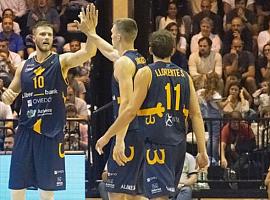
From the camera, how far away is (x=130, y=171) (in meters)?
8.95

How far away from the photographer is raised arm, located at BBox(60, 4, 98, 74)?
30.5ft

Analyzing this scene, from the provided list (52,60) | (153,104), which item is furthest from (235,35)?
(153,104)

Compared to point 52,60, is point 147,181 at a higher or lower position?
lower

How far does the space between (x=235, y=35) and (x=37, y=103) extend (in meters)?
7.04

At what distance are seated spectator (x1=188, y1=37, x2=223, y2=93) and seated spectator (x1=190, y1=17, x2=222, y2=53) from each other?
0.20m

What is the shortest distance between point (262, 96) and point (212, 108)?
97 centimetres

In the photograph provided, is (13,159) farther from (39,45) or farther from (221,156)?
(221,156)

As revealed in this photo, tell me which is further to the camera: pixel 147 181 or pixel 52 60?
pixel 52 60

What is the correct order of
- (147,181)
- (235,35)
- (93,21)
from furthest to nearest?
(235,35)
(93,21)
(147,181)

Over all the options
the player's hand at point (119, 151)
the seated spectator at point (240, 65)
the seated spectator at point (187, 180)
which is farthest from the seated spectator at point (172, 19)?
the player's hand at point (119, 151)

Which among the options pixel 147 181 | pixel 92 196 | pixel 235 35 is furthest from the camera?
pixel 235 35

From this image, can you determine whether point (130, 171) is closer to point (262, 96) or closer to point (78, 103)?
point (78, 103)

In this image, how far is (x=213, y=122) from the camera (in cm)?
1379

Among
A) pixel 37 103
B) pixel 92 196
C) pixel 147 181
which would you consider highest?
pixel 37 103
